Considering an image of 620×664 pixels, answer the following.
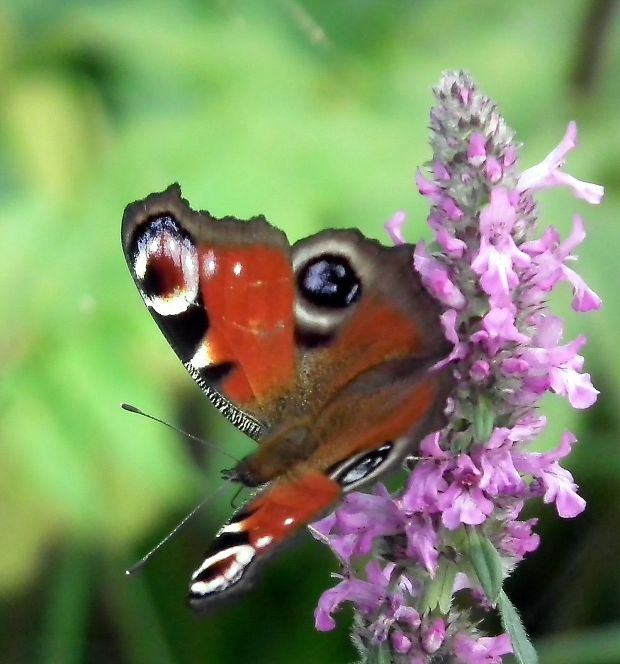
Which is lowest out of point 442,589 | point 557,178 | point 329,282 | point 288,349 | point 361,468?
point 442,589

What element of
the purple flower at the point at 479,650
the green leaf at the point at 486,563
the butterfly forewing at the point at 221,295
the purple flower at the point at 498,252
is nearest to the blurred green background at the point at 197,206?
the butterfly forewing at the point at 221,295

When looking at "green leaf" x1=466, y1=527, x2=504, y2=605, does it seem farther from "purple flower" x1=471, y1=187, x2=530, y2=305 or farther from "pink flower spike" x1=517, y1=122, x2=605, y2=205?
"pink flower spike" x1=517, y1=122, x2=605, y2=205

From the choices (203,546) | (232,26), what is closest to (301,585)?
(203,546)

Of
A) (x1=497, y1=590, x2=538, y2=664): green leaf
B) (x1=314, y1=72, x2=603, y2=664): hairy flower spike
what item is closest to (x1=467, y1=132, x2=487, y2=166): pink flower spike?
(x1=314, y1=72, x2=603, y2=664): hairy flower spike

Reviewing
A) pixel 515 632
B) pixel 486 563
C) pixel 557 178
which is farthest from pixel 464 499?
pixel 557 178

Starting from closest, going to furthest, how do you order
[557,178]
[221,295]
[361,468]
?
1. [361,468]
2. [557,178]
3. [221,295]

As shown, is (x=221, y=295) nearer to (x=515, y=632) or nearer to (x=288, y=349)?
(x=288, y=349)

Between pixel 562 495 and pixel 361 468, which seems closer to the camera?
pixel 361 468
